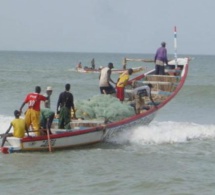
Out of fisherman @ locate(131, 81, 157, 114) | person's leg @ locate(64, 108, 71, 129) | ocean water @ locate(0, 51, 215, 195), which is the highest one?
fisherman @ locate(131, 81, 157, 114)

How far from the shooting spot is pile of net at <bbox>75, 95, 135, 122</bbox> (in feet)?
51.1

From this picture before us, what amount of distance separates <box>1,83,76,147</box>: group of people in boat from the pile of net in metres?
1.07

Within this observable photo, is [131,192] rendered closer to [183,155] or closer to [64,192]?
[64,192]

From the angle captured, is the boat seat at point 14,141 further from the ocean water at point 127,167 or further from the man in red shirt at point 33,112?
A: the man in red shirt at point 33,112

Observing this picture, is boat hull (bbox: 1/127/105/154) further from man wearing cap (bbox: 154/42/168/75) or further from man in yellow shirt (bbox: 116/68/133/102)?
man wearing cap (bbox: 154/42/168/75)

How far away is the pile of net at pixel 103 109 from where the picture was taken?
15562 millimetres

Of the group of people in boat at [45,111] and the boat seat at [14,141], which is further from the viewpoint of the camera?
the group of people in boat at [45,111]

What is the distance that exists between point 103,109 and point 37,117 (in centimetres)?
231

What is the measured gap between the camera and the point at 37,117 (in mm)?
13938

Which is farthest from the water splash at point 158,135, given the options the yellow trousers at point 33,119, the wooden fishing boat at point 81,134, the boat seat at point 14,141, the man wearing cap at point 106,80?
the boat seat at point 14,141

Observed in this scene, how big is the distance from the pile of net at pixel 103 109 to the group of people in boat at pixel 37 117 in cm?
107

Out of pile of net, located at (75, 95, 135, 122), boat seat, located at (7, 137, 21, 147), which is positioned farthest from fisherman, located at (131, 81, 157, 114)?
boat seat, located at (7, 137, 21, 147)

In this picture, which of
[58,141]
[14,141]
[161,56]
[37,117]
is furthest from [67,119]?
[161,56]

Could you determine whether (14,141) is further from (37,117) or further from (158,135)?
(158,135)
